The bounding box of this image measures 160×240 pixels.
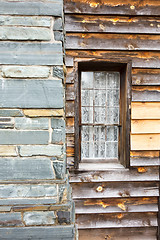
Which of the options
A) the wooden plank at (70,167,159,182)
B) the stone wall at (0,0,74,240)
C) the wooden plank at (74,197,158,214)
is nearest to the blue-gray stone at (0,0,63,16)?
the stone wall at (0,0,74,240)

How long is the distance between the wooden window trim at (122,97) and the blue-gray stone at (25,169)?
83cm

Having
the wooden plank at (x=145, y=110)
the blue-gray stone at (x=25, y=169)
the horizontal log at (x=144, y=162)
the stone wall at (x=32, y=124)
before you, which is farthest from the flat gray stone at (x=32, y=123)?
the horizontal log at (x=144, y=162)

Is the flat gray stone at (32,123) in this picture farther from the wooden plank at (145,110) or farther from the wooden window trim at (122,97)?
the wooden plank at (145,110)

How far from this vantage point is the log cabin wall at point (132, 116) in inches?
82.9

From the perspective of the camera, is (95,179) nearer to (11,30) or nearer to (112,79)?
(112,79)

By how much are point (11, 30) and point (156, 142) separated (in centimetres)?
204

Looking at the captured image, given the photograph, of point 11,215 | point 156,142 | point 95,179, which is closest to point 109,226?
point 95,179

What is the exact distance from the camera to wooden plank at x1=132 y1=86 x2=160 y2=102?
2176 millimetres

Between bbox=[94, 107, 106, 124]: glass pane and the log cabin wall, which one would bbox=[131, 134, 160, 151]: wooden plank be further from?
bbox=[94, 107, 106, 124]: glass pane

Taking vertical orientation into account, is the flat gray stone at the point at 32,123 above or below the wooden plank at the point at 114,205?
above

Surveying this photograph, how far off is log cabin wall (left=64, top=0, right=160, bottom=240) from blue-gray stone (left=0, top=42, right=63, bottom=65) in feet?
2.59

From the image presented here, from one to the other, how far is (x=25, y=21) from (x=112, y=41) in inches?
47.5

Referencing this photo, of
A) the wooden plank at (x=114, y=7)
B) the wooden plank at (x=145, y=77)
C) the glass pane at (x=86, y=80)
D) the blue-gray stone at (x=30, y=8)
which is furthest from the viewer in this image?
the glass pane at (x=86, y=80)

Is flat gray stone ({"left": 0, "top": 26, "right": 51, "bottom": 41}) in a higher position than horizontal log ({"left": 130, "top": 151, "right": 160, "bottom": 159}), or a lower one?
higher
